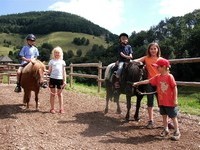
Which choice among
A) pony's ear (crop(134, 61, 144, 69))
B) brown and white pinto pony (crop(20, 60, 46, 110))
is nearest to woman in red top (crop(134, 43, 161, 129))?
pony's ear (crop(134, 61, 144, 69))

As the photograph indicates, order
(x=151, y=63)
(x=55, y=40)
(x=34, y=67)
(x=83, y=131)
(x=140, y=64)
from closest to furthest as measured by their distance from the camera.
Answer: (x=83, y=131), (x=151, y=63), (x=140, y=64), (x=34, y=67), (x=55, y=40)

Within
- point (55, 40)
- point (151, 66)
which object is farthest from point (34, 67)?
point (55, 40)

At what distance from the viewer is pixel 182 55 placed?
63500 millimetres

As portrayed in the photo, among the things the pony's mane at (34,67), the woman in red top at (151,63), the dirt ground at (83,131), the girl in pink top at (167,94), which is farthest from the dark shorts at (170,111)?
the pony's mane at (34,67)

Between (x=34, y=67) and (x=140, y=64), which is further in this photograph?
(x=34, y=67)

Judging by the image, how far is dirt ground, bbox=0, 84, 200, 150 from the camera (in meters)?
6.20

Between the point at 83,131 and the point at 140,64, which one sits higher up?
the point at 140,64

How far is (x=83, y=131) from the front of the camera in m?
7.28

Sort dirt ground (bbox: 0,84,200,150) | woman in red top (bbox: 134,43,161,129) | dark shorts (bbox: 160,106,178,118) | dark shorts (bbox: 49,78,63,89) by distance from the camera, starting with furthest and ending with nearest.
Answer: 1. dark shorts (bbox: 49,78,63,89)
2. woman in red top (bbox: 134,43,161,129)
3. dark shorts (bbox: 160,106,178,118)
4. dirt ground (bbox: 0,84,200,150)

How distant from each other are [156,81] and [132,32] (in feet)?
295

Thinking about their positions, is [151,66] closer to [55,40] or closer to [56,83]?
[56,83]

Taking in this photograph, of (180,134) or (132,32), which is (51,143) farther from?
(132,32)

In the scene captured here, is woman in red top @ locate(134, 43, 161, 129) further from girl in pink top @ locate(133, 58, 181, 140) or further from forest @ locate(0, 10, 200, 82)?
forest @ locate(0, 10, 200, 82)

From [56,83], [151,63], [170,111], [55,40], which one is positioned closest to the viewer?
[170,111]
